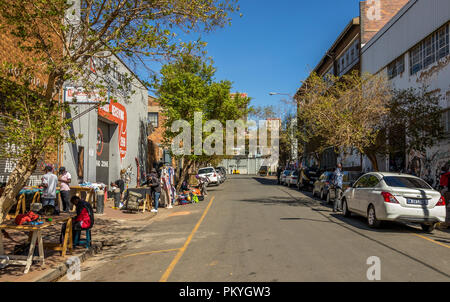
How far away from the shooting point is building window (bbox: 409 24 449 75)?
62.1 feet

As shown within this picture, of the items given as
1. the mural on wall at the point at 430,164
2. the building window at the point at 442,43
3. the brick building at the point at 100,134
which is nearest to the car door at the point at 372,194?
the brick building at the point at 100,134

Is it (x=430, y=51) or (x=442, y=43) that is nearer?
(x=442, y=43)

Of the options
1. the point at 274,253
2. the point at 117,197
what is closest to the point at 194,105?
the point at 117,197

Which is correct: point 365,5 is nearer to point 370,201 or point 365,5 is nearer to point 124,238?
point 370,201

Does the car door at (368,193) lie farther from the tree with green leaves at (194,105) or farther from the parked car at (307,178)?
the parked car at (307,178)

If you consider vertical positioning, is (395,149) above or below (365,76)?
below

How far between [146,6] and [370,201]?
7819mm

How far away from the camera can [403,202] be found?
33.7 feet

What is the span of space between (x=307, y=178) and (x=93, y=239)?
20886 mm

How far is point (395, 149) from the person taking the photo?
17.4 meters

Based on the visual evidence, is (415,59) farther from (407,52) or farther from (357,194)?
(357,194)

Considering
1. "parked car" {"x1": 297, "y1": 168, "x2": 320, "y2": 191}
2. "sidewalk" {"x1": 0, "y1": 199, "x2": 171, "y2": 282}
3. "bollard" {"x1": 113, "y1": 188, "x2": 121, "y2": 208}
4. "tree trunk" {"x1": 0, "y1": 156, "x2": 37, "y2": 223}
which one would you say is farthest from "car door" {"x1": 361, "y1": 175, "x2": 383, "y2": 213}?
"parked car" {"x1": 297, "y1": 168, "x2": 320, "y2": 191}

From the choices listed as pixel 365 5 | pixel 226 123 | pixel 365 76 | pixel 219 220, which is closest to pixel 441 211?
pixel 219 220

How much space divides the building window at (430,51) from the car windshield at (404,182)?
406 inches
